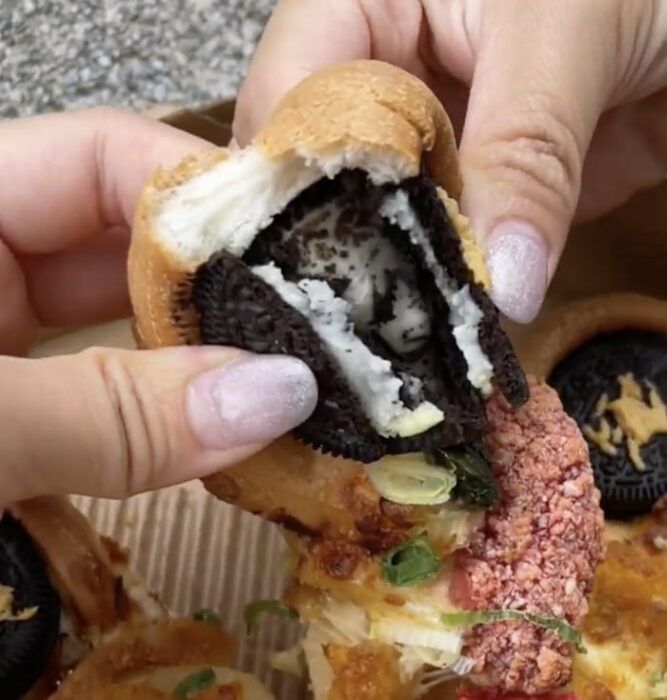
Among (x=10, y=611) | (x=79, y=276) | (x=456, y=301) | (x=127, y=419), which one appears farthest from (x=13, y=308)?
(x=456, y=301)

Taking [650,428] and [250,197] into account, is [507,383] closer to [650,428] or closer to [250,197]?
[250,197]

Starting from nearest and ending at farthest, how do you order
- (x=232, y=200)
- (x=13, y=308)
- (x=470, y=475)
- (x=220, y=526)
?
1. (x=232, y=200)
2. (x=470, y=475)
3. (x=13, y=308)
4. (x=220, y=526)

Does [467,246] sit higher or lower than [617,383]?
higher

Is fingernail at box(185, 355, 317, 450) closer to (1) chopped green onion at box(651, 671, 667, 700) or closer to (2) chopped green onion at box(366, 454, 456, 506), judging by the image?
(2) chopped green onion at box(366, 454, 456, 506)

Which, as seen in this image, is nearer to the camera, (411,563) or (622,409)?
(411,563)

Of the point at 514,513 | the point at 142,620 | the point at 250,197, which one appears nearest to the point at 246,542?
the point at 142,620

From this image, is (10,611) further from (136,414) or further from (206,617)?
(136,414)
